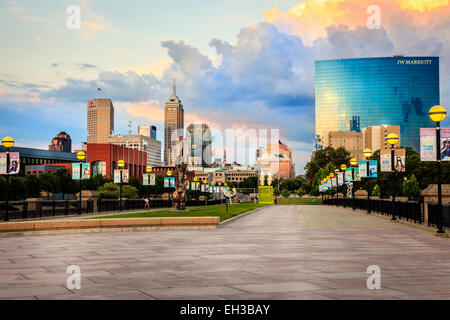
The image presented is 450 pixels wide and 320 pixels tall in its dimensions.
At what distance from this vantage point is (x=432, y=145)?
22297 mm

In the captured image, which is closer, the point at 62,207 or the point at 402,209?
the point at 402,209

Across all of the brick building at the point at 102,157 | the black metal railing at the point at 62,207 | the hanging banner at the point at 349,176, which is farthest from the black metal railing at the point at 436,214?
the brick building at the point at 102,157

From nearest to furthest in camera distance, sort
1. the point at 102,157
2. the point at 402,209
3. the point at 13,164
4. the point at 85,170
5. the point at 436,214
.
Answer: the point at 436,214 → the point at 13,164 → the point at 402,209 → the point at 85,170 → the point at 102,157

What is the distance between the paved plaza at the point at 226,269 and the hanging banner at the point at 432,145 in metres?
5.15

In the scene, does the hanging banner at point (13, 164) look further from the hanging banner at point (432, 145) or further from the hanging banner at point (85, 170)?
the hanging banner at point (432, 145)

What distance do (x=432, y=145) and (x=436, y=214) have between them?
468cm

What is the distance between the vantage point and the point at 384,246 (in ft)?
56.0

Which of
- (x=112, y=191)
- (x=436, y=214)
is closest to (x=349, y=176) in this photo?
(x=436, y=214)

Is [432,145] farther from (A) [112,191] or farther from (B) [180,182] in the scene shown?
(A) [112,191]

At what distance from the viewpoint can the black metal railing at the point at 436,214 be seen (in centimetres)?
2394

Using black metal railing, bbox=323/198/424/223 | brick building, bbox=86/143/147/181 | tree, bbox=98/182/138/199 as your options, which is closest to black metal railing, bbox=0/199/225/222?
tree, bbox=98/182/138/199
